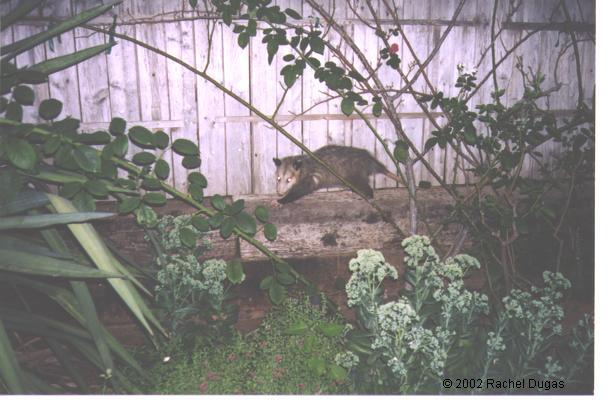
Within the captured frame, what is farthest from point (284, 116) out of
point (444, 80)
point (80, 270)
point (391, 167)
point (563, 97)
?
point (563, 97)

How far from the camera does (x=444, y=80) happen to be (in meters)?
3.07

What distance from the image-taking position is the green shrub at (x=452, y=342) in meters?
1.95

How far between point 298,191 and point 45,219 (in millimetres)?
1631

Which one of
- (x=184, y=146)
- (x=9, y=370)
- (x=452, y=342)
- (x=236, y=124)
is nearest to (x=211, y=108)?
(x=236, y=124)

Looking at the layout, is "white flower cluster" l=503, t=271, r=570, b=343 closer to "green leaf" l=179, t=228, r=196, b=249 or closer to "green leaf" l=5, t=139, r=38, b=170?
"green leaf" l=179, t=228, r=196, b=249

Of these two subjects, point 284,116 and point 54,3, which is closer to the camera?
point 54,3

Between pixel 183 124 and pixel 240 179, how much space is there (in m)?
0.49

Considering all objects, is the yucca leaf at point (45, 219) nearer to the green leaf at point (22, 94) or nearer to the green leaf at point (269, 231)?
the green leaf at point (22, 94)

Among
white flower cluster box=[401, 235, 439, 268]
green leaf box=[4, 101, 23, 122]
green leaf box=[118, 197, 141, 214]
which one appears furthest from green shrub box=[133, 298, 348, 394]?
green leaf box=[4, 101, 23, 122]

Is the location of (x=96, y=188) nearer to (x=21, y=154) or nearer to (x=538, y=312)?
(x=21, y=154)

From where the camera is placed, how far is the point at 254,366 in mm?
2195

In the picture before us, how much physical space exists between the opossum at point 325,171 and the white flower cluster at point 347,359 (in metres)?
1.24

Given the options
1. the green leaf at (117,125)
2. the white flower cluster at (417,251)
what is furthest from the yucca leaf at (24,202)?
the white flower cluster at (417,251)

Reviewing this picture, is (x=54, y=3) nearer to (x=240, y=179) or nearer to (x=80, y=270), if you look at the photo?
(x=240, y=179)
